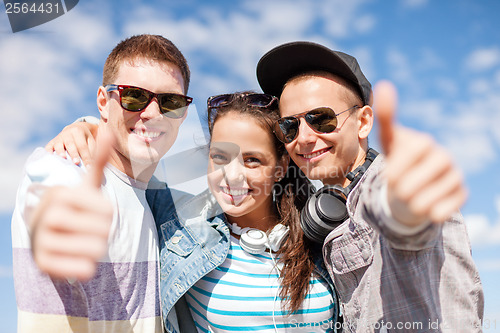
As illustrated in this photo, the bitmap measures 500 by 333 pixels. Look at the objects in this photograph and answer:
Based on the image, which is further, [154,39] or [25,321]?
[154,39]

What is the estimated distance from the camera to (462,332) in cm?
204

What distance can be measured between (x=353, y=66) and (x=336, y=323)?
6.56ft

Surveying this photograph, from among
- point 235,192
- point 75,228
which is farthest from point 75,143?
point 75,228

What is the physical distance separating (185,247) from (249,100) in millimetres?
1371

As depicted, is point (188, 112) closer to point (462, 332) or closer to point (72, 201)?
point (72, 201)

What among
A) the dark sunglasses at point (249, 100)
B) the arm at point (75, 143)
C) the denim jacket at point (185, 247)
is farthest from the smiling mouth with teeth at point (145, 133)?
the dark sunglasses at point (249, 100)

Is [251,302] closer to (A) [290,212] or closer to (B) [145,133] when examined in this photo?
(A) [290,212]

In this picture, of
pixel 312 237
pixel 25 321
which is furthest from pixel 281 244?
pixel 25 321

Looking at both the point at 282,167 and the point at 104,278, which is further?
the point at 282,167

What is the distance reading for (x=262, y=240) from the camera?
9.09ft

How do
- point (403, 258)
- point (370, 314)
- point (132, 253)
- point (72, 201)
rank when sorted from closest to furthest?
point (72, 201) < point (403, 258) < point (370, 314) < point (132, 253)

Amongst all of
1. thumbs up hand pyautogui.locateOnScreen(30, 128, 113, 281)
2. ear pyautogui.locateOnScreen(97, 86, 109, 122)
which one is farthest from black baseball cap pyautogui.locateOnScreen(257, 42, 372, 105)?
thumbs up hand pyautogui.locateOnScreen(30, 128, 113, 281)

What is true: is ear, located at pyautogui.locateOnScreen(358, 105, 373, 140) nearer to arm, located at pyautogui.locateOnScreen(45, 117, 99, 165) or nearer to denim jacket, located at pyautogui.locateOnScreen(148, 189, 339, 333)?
denim jacket, located at pyautogui.locateOnScreen(148, 189, 339, 333)

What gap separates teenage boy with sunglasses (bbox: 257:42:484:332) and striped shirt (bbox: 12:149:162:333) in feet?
4.29
